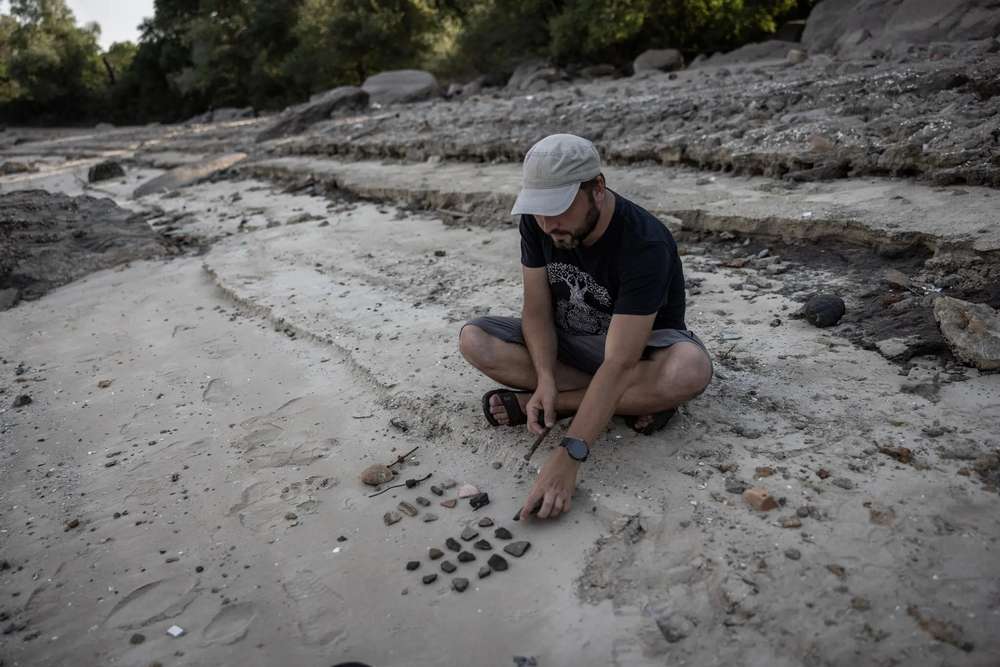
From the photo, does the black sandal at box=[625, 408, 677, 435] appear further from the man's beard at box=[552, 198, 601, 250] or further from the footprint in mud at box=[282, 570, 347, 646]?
the footprint in mud at box=[282, 570, 347, 646]

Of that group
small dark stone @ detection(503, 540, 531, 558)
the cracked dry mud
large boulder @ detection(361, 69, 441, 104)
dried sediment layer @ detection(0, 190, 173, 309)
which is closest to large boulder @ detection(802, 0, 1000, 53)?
the cracked dry mud

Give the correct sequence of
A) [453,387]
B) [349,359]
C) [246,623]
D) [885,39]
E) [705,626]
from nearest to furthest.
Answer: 1. [705,626]
2. [246,623]
3. [453,387]
4. [349,359]
5. [885,39]

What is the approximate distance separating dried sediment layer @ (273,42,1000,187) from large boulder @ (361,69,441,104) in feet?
22.4

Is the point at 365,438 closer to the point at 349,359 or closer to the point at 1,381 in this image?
the point at 349,359

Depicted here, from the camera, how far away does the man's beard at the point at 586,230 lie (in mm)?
2141

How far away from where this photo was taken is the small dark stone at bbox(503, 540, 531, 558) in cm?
203

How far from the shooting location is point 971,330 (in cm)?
255

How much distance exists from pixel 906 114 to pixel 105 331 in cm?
567

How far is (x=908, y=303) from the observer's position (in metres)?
3.04

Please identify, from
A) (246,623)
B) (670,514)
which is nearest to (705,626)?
(670,514)

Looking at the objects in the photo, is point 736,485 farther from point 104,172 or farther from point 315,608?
point 104,172

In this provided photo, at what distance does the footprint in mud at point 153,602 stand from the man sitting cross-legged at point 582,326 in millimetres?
1058

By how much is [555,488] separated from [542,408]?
0.37 m

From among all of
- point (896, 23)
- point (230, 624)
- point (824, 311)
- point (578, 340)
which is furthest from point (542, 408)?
point (896, 23)
